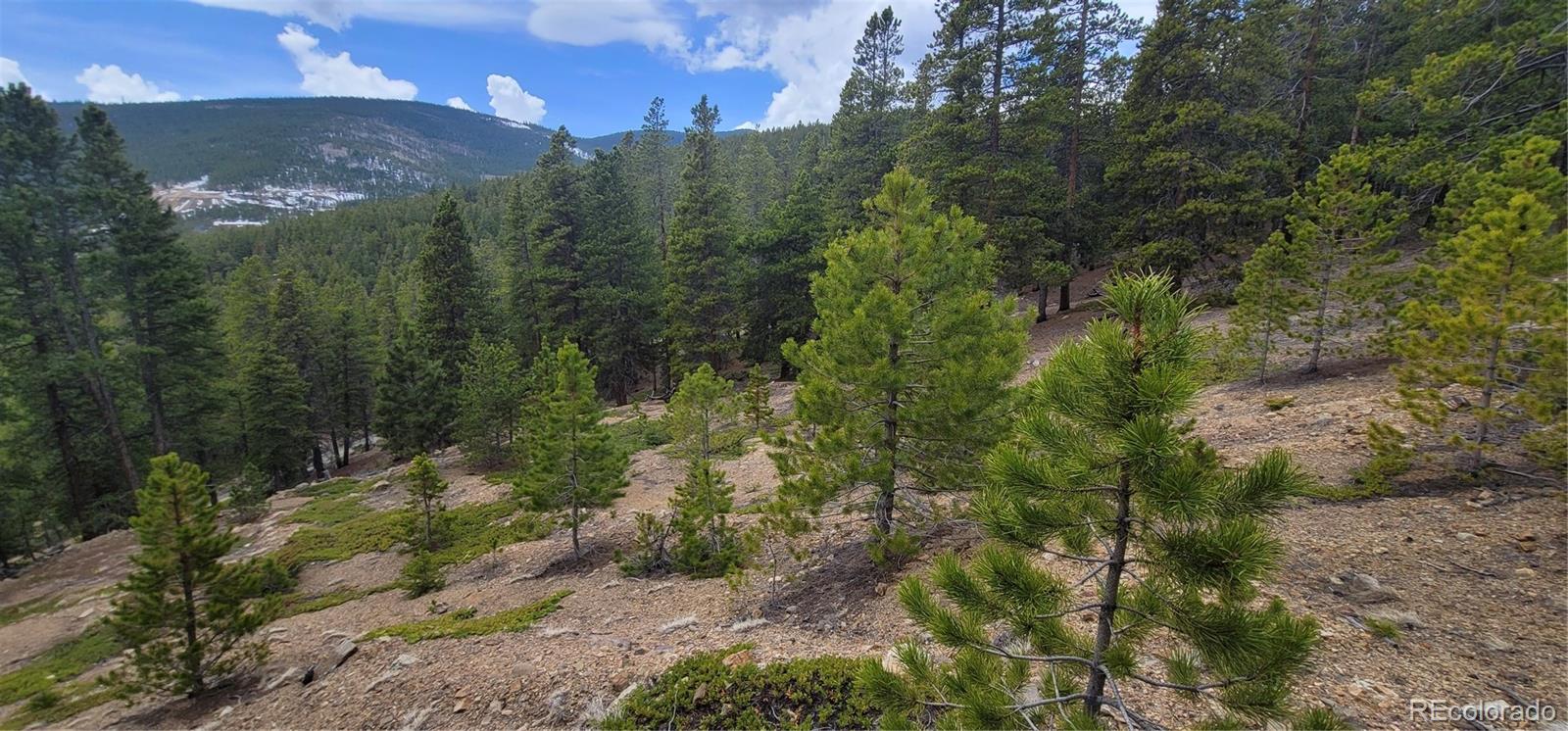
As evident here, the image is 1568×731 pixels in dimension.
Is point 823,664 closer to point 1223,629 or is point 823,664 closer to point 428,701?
point 1223,629

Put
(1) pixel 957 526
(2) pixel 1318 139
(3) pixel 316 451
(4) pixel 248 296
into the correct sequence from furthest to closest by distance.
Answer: (4) pixel 248 296 < (3) pixel 316 451 < (2) pixel 1318 139 < (1) pixel 957 526

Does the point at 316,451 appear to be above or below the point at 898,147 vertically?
below

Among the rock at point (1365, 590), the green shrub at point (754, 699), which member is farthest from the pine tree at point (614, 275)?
the rock at point (1365, 590)

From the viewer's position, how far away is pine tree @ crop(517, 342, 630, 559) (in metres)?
11.6

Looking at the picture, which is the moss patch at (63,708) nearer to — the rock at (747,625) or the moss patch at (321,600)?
the moss patch at (321,600)

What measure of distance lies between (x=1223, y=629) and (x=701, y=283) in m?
26.5

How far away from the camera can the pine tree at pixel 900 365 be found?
7.82 m

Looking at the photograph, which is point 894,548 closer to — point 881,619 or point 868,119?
point 881,619

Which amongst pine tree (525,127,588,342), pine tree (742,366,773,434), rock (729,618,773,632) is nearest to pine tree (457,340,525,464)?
pine tree (525,127,588,342)

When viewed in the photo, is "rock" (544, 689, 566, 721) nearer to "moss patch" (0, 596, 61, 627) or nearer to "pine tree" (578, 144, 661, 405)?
"moss patch" (0, 596, 61, 627)

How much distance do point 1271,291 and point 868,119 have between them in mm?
20331

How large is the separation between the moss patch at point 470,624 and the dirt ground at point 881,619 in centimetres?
27

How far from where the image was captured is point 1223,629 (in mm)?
2799

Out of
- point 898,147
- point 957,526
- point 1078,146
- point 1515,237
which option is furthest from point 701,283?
point 1515,237
